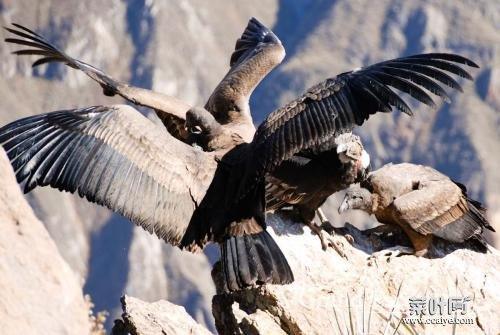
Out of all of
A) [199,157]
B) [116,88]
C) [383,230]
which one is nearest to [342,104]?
[199,157]

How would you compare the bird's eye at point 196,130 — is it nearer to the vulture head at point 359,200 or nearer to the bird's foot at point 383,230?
the vulture head at point 359,200

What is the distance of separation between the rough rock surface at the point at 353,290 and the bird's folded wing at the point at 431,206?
27 centimetres

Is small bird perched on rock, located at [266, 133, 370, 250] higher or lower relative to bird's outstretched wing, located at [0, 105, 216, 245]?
lower

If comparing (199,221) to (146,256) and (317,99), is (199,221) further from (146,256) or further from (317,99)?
(146,256)

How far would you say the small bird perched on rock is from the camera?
25.9 ft

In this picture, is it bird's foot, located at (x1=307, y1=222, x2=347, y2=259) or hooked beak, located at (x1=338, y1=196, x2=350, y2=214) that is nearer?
bird's foot, located at (x1=307, y1=222, x2=347, y2=259)

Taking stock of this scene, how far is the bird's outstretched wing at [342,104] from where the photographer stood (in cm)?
742

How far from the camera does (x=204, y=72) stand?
124562 mm

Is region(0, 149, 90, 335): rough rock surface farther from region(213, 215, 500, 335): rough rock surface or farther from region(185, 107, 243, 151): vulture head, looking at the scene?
region(185, 107, 243, 151): vulture head

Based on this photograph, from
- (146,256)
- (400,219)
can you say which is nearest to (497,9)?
(146,256)

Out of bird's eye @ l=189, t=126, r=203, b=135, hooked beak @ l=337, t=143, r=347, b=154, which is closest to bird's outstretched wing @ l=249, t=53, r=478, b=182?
hooked beak @ l=337, t=143, r=347, b=154

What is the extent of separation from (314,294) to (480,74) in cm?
11350

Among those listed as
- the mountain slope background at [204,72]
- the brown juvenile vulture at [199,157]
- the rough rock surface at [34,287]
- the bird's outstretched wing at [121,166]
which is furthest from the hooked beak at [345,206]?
the mountain slope background at [204,72]

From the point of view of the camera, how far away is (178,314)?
712 centimetres
